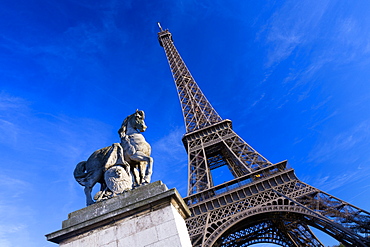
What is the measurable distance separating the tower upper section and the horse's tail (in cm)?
3092

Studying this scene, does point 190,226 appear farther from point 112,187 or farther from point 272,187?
point 112,187

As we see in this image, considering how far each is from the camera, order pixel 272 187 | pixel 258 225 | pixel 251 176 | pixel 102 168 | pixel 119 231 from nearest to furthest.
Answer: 1. pixel 119 231
2. pixel 102 168
3. pixel 272 187
4. pixel 251 176
5. pixel 258 225

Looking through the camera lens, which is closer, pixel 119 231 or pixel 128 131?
pixel 119 231

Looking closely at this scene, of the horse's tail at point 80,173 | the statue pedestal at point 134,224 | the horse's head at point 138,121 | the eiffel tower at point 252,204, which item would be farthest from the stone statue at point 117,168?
the eiffel tower at point 252,204

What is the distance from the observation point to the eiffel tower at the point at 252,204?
19750 mm

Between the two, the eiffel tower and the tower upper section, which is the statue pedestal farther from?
the tower upper section

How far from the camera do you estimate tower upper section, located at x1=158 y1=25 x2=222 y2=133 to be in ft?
125

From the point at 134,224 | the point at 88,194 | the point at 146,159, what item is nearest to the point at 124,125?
the point at 146,159

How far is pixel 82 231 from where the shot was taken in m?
4.52

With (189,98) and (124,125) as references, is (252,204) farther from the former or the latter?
(189,98)

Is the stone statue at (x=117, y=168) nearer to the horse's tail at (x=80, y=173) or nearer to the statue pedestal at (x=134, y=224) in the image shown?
the horse's tail at (x=80, y=173)

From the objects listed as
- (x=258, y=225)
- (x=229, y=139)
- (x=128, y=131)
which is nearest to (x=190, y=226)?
(x=258, y=225)

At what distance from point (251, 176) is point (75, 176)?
72.3 ft

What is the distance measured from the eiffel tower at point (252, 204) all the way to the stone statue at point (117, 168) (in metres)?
17.3
